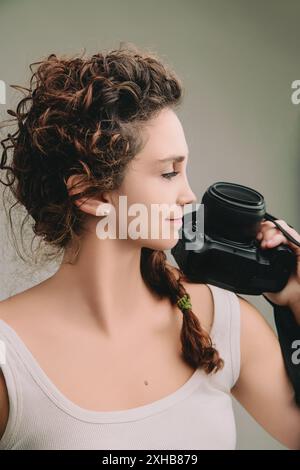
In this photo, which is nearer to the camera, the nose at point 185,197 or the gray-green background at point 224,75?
the nose at point 185,197

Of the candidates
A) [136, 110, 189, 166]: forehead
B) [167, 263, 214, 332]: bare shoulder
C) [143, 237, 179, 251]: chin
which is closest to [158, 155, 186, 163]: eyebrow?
[136, 110, 189, 166]: forehead

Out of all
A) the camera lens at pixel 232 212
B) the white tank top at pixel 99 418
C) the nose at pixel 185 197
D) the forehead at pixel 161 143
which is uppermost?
the forehead at pixel 161 143

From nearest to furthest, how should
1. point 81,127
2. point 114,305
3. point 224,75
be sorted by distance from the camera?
point 81,127, point 114,305, point 224,75

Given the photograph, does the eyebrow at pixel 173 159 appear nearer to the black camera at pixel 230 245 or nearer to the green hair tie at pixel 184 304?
the black camera at pixel 230 245

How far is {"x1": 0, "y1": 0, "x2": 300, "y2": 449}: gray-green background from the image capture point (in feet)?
3.64

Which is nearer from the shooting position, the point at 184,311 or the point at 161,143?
the point at 161,143

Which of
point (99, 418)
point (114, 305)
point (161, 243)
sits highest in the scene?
point (161, 243)

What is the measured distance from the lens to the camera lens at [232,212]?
35.9 inches

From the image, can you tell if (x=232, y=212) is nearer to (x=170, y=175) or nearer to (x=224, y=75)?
(x=170, y=175)

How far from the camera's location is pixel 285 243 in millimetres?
967

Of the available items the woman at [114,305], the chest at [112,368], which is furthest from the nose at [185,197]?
the chest at [112,368]

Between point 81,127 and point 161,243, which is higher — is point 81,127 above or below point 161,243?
above

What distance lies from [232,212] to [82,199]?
0.71 feet

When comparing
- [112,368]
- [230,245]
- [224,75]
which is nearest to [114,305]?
[112,368]
